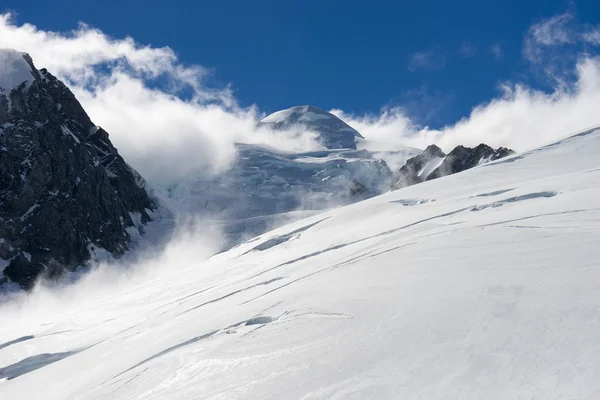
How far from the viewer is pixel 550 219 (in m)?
13.0

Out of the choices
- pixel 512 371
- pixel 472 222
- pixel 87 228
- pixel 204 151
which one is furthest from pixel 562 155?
pixel 204 151

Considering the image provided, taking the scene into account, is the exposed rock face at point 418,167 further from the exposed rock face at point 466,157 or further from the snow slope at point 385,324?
the snow slope at point 385,324

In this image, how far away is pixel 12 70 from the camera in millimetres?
80938

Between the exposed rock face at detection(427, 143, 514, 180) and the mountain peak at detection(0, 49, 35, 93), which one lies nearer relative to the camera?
the mountain peak at detection(0, 49, 35, 93)

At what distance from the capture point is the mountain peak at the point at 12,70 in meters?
79.2

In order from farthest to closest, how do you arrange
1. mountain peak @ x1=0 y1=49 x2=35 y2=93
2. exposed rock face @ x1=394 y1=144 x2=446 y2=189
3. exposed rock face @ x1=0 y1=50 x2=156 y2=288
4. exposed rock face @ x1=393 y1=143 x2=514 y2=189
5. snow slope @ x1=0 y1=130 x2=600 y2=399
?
exposed rock face @ x1=394 y1=144 x2=446 y2=189, exposed rock face @ x1=393 y1=143 x2=514 y2=189, mountain peak @ x1=0 y1=49 x2=35 y2=93, exposed rock face @ x1=0 y1=50 x2=156 y2=288, snow slope @ x1=0 y1=130 x2=600 y2=399

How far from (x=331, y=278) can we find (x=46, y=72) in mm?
99365

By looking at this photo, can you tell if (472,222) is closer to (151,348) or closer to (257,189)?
(151,348)

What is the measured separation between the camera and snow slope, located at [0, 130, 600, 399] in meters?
6.32

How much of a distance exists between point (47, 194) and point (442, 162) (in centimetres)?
7017

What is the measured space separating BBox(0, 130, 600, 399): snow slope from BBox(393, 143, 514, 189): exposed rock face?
76.5 meters

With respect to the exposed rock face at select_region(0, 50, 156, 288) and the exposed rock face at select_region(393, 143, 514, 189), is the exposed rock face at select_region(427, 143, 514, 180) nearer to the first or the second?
the exposed rock face at select_region(393, 143, 514, 189)

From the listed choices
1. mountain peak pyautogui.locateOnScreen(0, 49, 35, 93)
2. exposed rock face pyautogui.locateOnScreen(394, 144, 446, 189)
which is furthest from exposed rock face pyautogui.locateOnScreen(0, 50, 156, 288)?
exposed rock face pyautogui.locateOnScreen(394, 144, 446, 189)

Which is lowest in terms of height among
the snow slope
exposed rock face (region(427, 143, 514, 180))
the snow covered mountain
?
the snow slope
